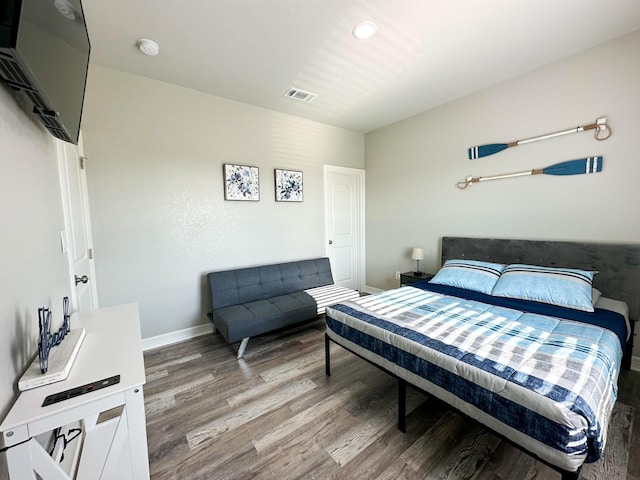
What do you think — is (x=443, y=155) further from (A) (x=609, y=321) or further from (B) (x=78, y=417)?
(B) (x=78, y=417)

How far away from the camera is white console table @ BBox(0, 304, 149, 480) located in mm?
744

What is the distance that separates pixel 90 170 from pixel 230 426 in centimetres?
245

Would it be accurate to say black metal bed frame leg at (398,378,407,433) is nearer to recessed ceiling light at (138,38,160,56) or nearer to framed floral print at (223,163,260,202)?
framed floral print at (223,163,260,202)

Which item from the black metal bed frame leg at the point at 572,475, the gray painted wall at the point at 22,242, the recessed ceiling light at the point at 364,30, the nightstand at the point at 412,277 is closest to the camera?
the gray painted wall at the point at 22,242

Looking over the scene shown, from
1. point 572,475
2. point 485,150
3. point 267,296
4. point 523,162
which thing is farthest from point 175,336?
point 523,162

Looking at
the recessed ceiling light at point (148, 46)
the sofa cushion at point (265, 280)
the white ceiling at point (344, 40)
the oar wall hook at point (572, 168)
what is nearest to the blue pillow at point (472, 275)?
the oar wall hook at point (572, 168)

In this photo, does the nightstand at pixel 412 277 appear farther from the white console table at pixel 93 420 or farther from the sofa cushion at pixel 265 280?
the white console table at pixel 93 420

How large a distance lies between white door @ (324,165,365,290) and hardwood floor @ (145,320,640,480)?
1.97 m

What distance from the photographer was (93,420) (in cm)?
128

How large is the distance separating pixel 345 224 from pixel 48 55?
3.58 m

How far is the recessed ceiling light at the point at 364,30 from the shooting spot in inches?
72.2

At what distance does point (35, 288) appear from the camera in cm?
108

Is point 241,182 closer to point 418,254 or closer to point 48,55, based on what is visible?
point 48,55

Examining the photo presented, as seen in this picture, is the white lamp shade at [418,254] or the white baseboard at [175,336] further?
the white lamp shade at [418,254]
